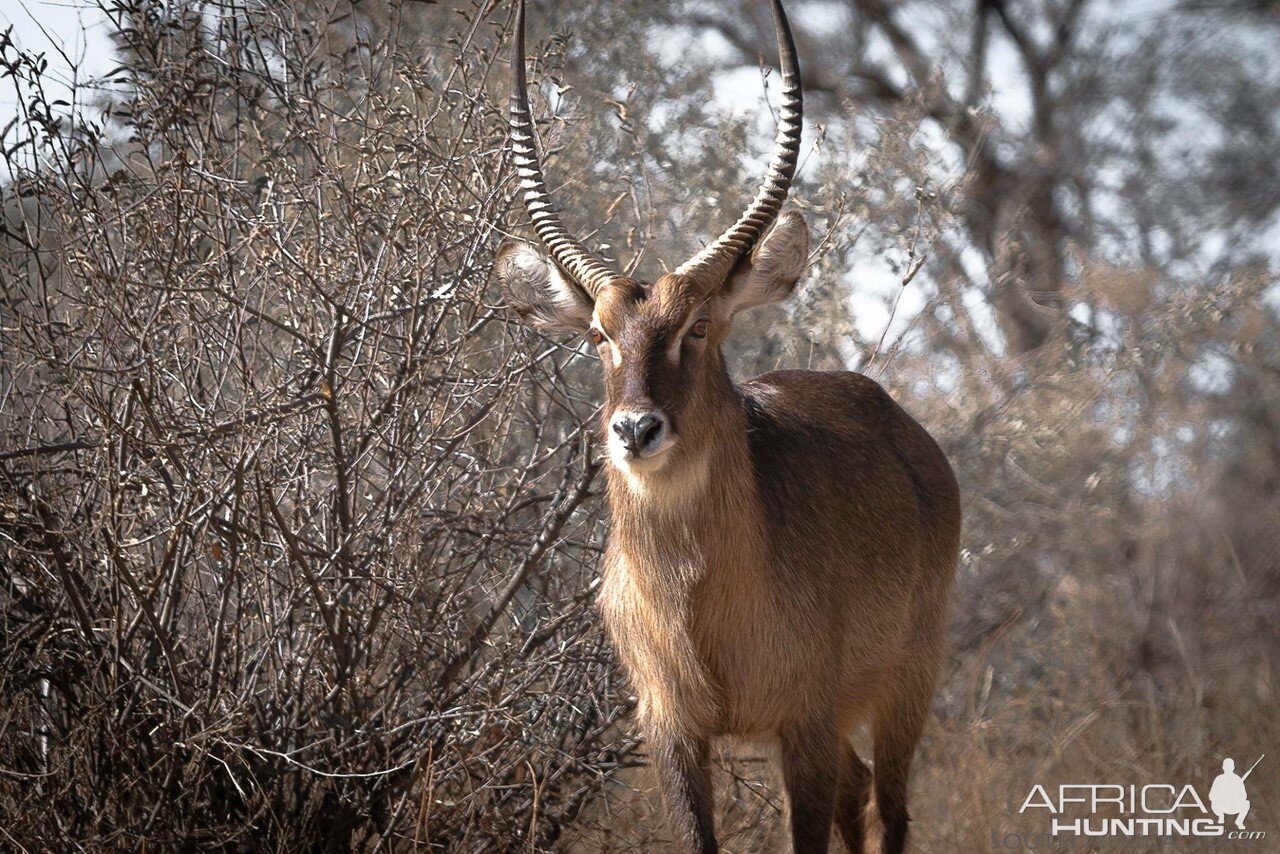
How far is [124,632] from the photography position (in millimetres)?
4559

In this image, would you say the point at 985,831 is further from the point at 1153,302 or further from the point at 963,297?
the point at 1153,302

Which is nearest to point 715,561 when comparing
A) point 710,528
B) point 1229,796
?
point 710,528

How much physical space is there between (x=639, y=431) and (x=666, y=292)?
57cm

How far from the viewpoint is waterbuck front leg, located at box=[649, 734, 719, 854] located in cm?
474

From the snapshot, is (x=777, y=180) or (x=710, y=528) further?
(x=777, y=180)

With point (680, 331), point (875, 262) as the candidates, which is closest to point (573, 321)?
point (680, 331)

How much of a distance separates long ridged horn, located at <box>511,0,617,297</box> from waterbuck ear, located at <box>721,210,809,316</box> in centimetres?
40

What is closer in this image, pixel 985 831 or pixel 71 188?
pixel 71 188

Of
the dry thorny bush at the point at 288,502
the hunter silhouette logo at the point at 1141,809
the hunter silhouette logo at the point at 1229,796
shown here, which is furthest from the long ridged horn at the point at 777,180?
the hunter silhouette logo at the point at 1229,796

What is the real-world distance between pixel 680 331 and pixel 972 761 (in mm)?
3382

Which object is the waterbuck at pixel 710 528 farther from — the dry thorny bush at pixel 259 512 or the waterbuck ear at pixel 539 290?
the dry thorny bush at pixel 259 512

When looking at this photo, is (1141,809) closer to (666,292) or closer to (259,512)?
(666,292)

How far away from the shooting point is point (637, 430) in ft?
13.9

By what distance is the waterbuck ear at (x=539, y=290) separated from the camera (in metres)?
4.89
